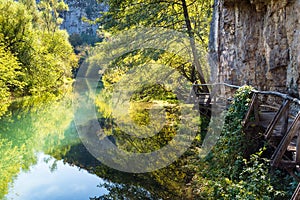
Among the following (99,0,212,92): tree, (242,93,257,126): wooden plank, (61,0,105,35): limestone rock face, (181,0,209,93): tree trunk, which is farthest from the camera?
(61,0,105,35): limestone rock face

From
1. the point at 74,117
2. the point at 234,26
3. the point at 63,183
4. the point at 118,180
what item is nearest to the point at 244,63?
the point at 234,26

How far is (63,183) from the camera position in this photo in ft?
30.2

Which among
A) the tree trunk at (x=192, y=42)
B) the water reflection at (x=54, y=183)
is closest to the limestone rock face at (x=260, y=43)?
the tree trunk at (x=192, y=42)

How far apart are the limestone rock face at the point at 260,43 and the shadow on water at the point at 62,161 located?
350 centimetres

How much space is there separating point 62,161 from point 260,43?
7804 mm

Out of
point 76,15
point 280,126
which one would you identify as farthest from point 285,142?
point 76,15

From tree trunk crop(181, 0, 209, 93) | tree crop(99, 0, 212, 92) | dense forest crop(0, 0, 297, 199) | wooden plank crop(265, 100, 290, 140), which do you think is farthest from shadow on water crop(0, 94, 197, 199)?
tree crop(99, 0, 212, 92)

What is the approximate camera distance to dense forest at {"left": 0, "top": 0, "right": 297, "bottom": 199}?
6.28 m

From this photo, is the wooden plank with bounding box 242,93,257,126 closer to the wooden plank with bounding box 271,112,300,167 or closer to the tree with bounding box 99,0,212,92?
the wooden plank with bounding box 271,112,300,167

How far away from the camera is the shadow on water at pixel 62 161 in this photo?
25.9 feet

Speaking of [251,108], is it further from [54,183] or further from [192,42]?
[192,42]

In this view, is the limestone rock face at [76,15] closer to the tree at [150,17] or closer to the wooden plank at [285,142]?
the tree at [150,17]

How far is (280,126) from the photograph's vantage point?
581 centimetres

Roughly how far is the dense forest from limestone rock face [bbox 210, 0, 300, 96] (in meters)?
1.30
